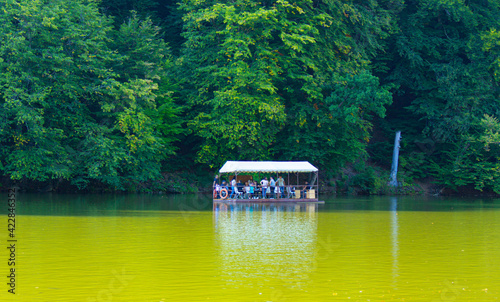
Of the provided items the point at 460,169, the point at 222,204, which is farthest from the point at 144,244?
the point at 460,169

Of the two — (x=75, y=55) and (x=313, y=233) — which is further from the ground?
(x=75, y=55)

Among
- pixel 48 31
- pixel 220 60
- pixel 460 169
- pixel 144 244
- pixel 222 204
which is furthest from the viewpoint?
pixel 460 169

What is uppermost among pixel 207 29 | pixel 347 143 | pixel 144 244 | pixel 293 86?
pixel 207 29

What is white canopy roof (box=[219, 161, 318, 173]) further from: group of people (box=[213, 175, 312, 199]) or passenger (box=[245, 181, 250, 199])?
passenger (box=[245, 181, 250, 199])

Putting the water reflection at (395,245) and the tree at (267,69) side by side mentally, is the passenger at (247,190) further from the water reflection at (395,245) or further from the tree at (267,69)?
the water reflection at (395,245)

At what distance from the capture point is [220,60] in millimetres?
49531

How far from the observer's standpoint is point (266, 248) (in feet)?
60.7

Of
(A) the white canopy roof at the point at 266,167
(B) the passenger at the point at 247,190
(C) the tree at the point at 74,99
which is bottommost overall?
(B) the passenger at the point at 247,190

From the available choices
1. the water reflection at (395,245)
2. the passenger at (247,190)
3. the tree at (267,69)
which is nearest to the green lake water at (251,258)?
the water reflection at (395,245)

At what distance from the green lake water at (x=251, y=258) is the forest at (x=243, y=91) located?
18.0 m

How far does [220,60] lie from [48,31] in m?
11.5

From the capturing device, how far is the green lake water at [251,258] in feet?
42.8

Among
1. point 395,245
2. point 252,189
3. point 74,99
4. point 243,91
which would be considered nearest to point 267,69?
point 243,91

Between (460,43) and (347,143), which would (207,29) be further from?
(460,43)
